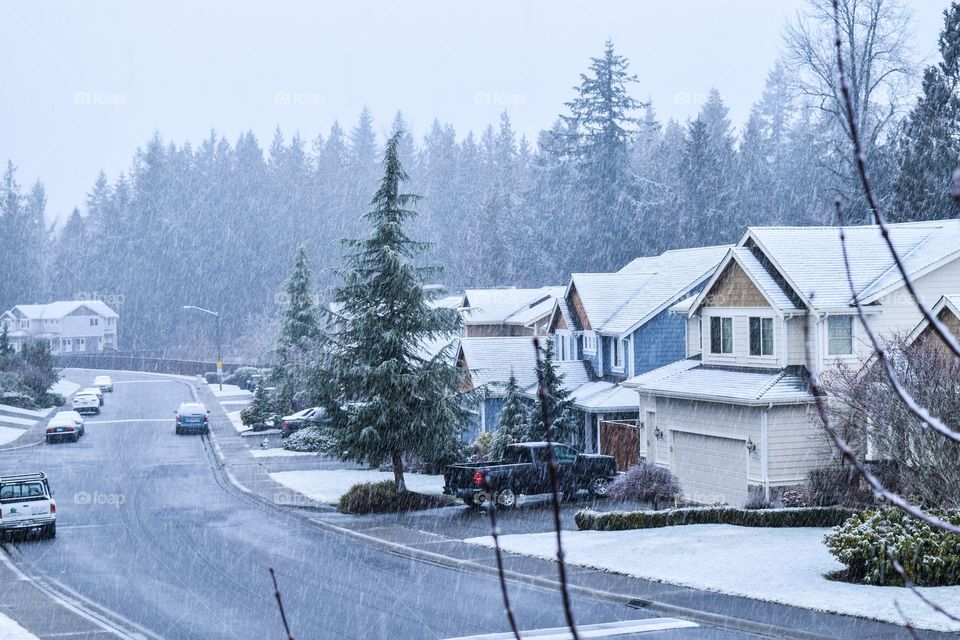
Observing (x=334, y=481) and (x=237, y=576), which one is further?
(x=334, y=481)

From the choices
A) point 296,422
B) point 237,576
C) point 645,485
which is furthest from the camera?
point 296,422

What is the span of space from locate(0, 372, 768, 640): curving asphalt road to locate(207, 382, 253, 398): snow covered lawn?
4368 centimetres

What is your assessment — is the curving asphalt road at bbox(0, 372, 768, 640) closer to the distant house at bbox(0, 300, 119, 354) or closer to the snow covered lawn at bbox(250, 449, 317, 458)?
the snow covered lawn at bbox(250, 449, 317, 458)

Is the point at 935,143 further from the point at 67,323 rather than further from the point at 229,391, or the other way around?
the point at 67,323

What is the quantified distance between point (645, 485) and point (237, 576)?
12226 millimetres

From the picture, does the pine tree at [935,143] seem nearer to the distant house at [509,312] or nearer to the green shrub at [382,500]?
the distant house at [509,312]

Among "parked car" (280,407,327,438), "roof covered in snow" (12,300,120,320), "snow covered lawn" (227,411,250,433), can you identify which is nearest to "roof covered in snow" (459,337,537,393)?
"parked car" (280,407,327,438)

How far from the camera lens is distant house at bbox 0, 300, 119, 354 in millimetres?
136000

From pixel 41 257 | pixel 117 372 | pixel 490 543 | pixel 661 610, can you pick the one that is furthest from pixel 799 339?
pixel 41 257

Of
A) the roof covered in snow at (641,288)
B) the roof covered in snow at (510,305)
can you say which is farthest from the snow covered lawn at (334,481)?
the roof covered in snow at (510,305)

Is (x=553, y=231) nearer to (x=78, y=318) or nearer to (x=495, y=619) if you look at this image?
(x=78, y=318)

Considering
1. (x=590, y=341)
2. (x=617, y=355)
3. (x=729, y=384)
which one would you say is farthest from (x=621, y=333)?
(x=729, y=384)

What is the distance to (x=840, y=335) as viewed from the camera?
29.7m

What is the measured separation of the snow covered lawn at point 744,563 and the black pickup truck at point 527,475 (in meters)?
4.40
